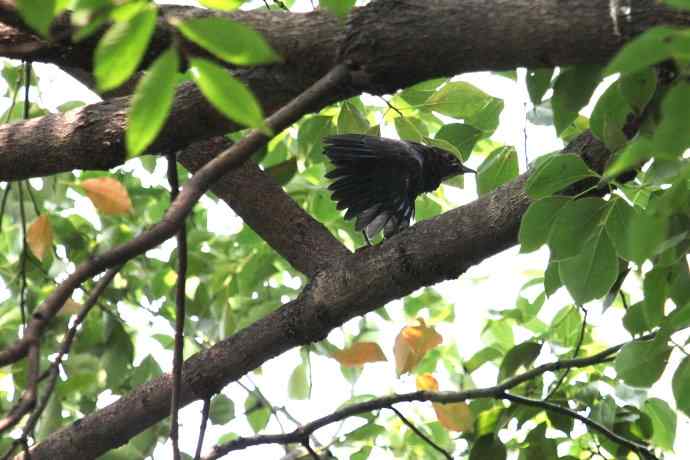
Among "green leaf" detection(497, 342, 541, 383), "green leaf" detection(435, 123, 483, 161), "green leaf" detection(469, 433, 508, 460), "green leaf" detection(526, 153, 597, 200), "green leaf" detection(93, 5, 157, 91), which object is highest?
"green leaf" detection(435, 123, 483, 161)

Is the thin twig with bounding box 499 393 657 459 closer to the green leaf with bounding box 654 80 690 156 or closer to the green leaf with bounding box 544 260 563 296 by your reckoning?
the green leaf with bounding box 544 260 563 296

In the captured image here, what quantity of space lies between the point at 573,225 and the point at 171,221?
2.93ft

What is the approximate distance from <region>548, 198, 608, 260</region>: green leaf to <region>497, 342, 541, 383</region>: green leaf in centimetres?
86

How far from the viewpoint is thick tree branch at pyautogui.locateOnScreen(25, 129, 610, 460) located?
221 centimetres

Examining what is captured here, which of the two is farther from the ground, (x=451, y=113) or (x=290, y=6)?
(x=290, y=6)

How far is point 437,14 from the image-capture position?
179 centimetres

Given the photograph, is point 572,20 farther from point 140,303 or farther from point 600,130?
point 140,303

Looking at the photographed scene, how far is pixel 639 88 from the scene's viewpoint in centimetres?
176

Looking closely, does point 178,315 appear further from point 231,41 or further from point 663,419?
point 663,419

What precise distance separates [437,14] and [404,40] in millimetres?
74

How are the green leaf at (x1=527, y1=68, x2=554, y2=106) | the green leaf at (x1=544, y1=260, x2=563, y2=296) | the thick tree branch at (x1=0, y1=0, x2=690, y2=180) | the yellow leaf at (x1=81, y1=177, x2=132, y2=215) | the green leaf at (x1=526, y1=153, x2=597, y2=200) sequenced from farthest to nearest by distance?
the yellow leaf at (x1=81, y1=177, x2=132, y2=215) → the green leaf at (x1=544, y1=260, x2=563, y2=296) → the green leaf at (x1=527, y1=68, x2=554, y2=106) → the green leaf at (x1=526, y1=153, x2=597, y2=200) → the thick tree branch at (x1=0, y1=0, x2=690, y2=180)

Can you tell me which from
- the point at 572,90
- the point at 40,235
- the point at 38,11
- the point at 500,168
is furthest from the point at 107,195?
the point at 38,11

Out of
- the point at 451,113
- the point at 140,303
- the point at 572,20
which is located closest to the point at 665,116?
the point at 572,20

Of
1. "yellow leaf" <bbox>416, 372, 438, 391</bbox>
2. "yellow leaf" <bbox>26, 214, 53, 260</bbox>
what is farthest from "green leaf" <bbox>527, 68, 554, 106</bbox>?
"yellow leaf" <bbox>26, 214, 53, 260</bbox>
